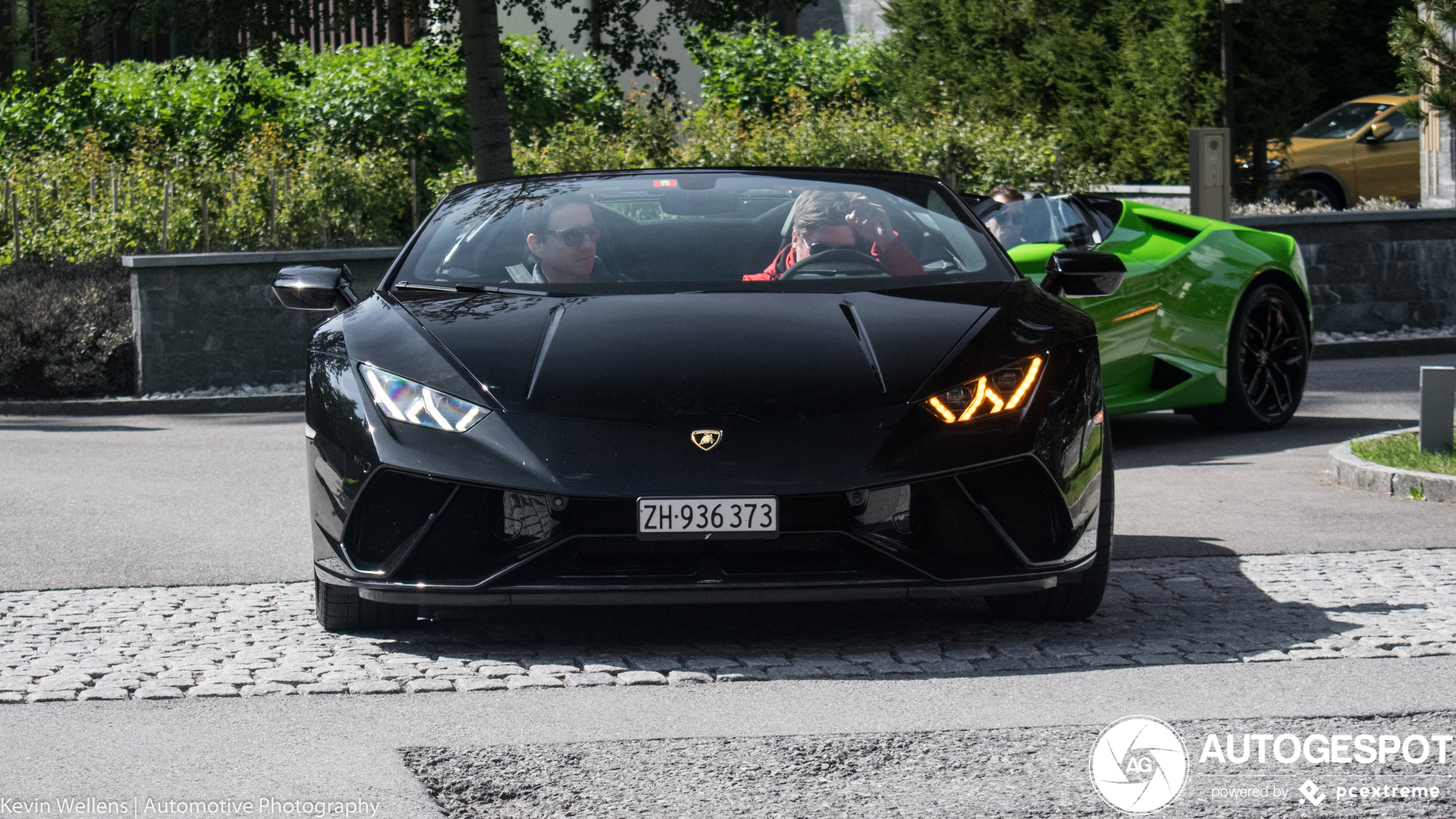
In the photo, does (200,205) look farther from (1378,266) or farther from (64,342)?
(1378,266)

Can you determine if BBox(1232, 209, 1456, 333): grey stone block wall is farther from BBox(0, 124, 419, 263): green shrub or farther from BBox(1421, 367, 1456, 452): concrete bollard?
BBox(0, 124, 419, 263): green shrub

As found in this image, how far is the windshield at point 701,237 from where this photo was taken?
17.9 feet

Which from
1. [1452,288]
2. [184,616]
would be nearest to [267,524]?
[184,616]

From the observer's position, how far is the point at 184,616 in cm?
550

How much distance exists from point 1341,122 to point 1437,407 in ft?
50.4

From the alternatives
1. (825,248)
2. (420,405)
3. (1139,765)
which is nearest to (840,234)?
(825,248)

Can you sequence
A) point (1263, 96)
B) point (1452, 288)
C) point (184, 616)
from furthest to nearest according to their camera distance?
point (1263, 96)
point (1452, 288)
point (184, 616)

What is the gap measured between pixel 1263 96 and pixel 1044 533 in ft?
43.3

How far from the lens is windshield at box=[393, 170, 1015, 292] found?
546 cm

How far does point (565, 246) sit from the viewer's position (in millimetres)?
5598

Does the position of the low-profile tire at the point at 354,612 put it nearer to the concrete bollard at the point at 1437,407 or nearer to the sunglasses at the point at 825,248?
the sunglasses at the point at 825,248

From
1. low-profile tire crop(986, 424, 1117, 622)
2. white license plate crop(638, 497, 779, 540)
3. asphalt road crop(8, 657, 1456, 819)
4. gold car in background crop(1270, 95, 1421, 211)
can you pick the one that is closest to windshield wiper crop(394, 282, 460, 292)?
white license plate crop(638, 497, 779, 540)

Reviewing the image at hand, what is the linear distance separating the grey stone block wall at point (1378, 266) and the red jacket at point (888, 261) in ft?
33.2

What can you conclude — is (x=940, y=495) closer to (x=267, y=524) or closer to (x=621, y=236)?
(x=621, y=236)
